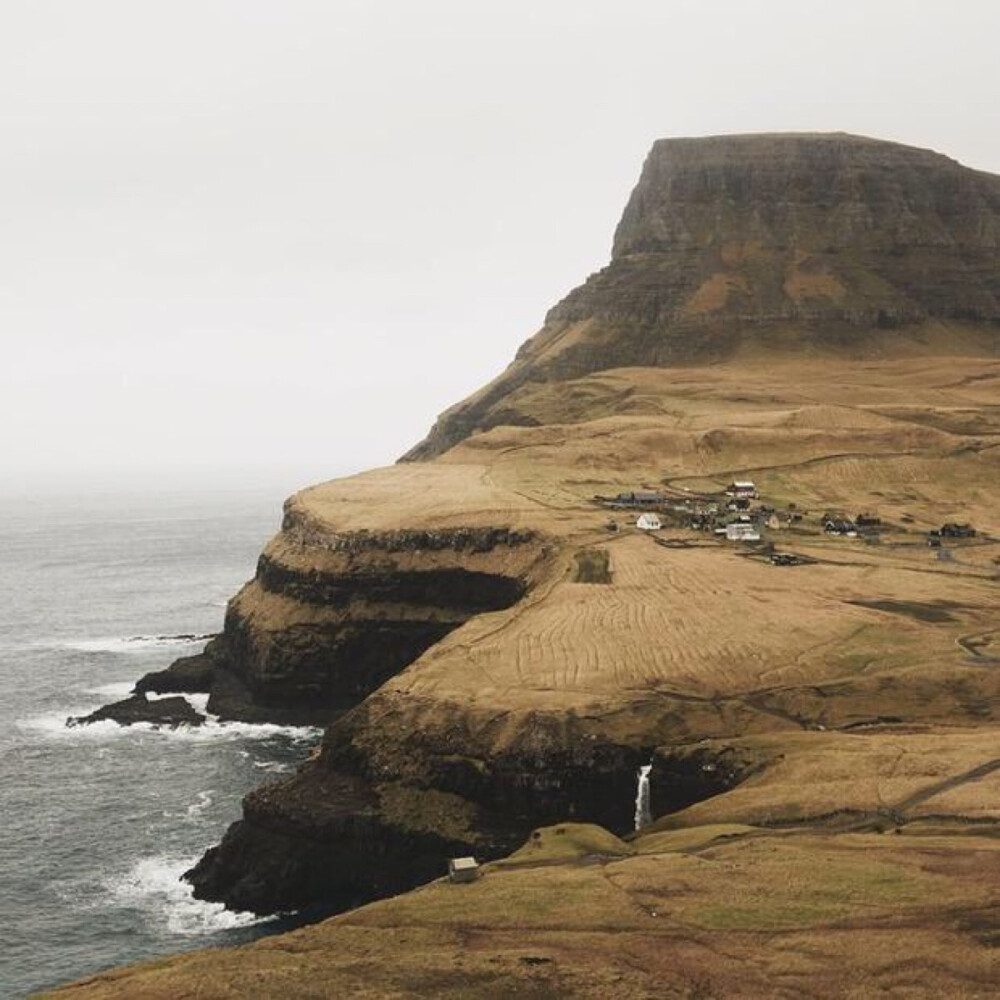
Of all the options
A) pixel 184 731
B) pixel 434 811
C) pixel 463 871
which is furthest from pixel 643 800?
pixel 184 731

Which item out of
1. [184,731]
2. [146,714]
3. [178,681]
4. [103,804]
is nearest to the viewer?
[103,804]

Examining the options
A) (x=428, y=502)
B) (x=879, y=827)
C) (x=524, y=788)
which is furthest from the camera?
(x=428, y=502)

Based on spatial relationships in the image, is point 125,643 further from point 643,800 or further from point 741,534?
point 643,800

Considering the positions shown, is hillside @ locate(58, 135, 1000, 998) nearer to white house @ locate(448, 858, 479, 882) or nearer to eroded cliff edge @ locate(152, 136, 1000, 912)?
eroded cliff edge @ locate(152, 136, 1000, 912)

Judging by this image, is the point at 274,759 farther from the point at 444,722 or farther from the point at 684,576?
the point at 684,576

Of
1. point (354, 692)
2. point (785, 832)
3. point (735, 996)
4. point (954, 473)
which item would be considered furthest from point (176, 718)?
point (954, 473)

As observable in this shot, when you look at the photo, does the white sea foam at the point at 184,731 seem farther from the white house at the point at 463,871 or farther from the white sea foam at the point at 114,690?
the white house at the point at 463,871
